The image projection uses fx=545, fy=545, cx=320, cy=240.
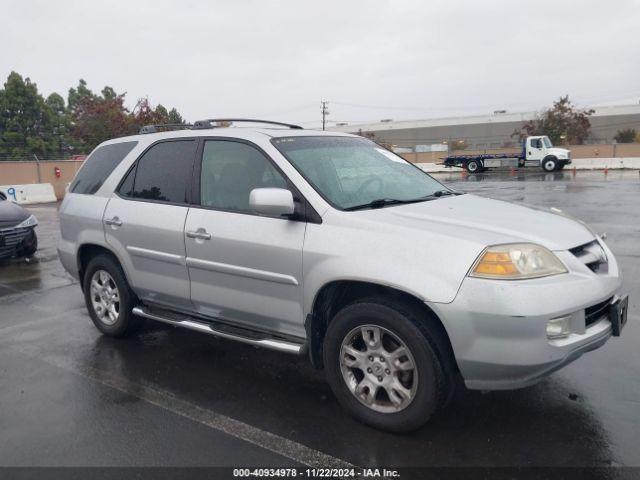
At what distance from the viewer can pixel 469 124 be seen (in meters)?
70.2

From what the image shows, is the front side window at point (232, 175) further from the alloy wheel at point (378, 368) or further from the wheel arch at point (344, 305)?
the alloy wheel at point (378, 368)

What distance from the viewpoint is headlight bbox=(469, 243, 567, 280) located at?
2.90 metres

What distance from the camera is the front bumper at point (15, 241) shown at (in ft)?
27.8

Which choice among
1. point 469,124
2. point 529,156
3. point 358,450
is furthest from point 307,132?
point 469,124

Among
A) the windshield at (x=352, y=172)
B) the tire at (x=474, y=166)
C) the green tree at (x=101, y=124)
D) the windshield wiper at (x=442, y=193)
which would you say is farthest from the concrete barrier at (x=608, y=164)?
the windshield at (x=352, y=172)

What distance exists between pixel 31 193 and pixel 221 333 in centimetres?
1858

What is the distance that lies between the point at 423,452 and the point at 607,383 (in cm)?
161

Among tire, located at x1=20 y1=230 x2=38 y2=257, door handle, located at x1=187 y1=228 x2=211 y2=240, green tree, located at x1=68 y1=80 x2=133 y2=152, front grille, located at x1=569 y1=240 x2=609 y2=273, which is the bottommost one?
tire, located at x1=20 y1=230 x2=38 y2=257

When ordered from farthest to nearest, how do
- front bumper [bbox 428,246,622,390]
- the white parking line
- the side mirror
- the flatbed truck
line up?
the flatbed truck, the side mirror, the white parking line, front bumper [bbox 428,246,622,390]

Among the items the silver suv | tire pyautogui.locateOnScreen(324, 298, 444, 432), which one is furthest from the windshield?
tire pyautogui.locateOnScreen(324, 298, 444, 432)

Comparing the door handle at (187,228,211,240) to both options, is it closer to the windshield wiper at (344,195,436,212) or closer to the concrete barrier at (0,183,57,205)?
the windshield wiper at (344,195,436,212)

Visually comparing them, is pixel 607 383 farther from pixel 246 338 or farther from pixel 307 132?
pixel 307 132

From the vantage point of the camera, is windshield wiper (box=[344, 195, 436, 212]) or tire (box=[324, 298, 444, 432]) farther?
windshield wiper (box=[344, 195, 436, 212])

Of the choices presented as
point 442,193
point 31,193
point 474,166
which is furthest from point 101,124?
point 442,193
